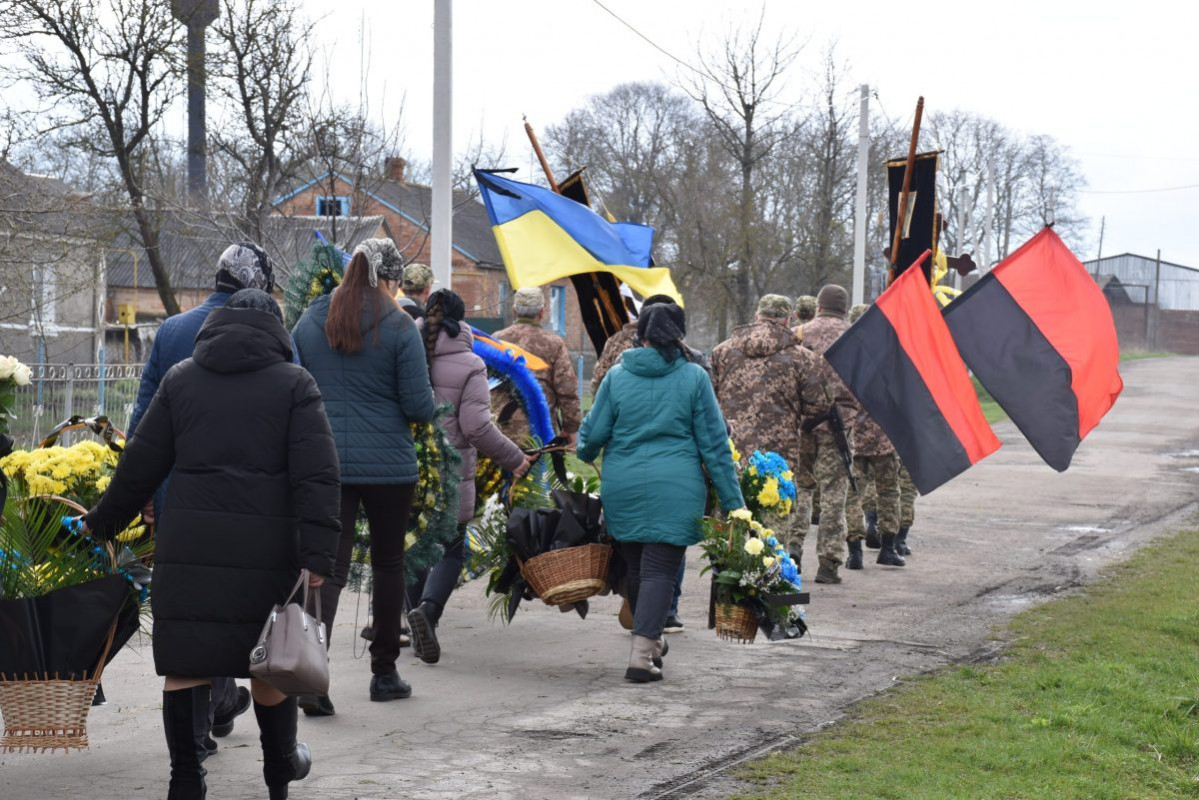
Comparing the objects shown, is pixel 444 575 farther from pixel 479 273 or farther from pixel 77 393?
pixel 479 273

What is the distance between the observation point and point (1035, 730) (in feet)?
20.9

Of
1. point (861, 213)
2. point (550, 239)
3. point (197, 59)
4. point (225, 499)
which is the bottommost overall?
point (225, 499)

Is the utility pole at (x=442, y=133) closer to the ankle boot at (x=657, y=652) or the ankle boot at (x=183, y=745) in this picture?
the ankle boot at (x=657, y=652)

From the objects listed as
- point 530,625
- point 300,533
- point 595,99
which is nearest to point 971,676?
point 530,625

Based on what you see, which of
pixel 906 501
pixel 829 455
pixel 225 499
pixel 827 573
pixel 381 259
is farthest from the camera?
pixel 906 501

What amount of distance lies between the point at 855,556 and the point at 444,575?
457 cm

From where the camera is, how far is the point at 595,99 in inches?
2781

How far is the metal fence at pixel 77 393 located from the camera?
1462cm

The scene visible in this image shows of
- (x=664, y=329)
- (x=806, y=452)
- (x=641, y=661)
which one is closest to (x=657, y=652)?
(x=641, y=661)

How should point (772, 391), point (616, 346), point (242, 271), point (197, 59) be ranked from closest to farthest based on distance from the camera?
point (242, 271), point (772, 391), point (616, 346), point (197, 59)

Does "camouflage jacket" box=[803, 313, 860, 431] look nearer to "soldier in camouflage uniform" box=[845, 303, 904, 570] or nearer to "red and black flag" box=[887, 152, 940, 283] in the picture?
"soldier in camouflage uniform" box=[845, 303, 904, 570]

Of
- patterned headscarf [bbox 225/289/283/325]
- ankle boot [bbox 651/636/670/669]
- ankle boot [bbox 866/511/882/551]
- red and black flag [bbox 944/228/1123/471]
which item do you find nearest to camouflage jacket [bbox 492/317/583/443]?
ankle boot [bbox 651/636/670/669]

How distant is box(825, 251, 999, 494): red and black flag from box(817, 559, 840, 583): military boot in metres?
1.23

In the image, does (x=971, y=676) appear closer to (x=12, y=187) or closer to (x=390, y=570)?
(x=390, y=570)
